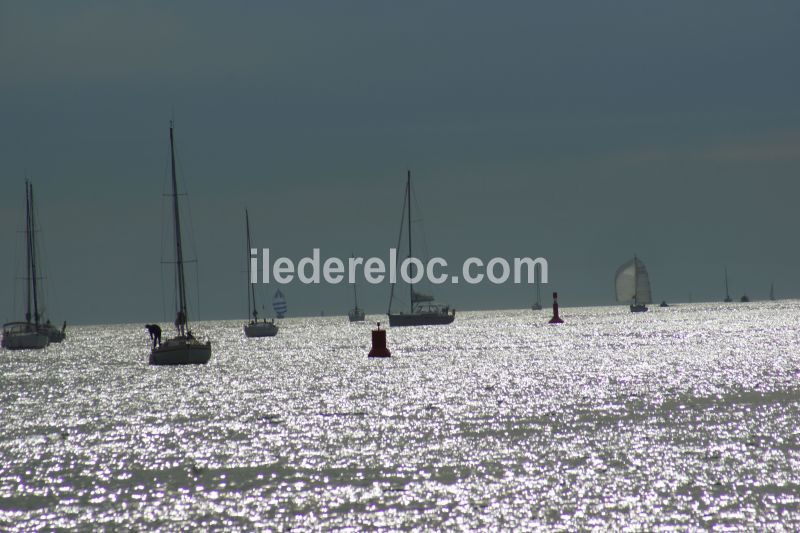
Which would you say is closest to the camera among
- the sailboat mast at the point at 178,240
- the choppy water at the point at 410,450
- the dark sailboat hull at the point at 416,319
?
the choppy water at the point at 410,450

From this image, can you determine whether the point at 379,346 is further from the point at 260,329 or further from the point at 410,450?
the point at 260,329

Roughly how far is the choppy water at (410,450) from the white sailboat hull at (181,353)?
861 centimetres

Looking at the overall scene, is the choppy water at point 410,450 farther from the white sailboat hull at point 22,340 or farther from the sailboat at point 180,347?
the white sailboat hull at point 22,340

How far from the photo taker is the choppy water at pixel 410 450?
25.6 m

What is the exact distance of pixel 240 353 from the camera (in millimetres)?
112188

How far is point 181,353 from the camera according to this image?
260 ft

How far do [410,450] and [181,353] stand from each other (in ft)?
153

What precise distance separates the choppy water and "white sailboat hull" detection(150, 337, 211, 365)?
28.3 feet

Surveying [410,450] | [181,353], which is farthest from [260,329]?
[410,450]

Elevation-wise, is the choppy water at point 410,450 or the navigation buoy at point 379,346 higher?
the navigation buoy at point 379,346

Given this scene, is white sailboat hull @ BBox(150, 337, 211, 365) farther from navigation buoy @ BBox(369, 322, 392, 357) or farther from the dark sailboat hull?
the dark sailboat hull

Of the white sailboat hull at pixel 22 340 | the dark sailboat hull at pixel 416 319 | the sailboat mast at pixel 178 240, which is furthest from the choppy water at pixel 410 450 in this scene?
the dark sailboat hull at pixel 416 319

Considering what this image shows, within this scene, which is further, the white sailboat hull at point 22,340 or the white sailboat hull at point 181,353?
the white sailboat hull at point 22,340

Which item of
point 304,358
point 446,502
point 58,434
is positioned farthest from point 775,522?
point 304,358
